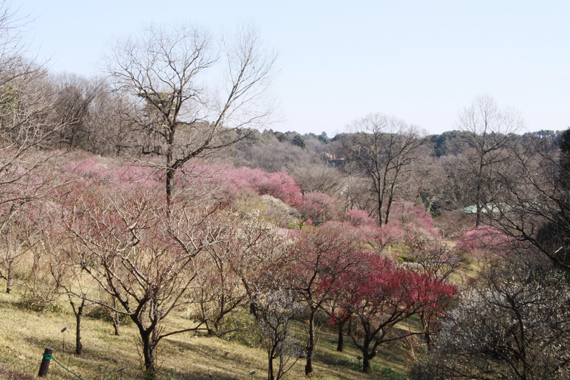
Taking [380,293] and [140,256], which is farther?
[380,293]

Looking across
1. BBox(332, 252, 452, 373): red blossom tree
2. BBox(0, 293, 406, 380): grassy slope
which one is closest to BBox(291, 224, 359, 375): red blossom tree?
BBox(332, 252, 452, 373): red blossom tree

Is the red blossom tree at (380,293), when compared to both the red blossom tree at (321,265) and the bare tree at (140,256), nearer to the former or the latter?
the red blossom tree at (321,265)

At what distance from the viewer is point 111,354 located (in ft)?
23.8

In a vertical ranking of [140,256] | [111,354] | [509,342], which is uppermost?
[140,256]

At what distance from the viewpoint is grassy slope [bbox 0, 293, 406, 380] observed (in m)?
6.09

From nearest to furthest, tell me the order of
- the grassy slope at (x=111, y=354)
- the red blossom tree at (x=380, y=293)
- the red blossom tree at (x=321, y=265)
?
the grassy slope at (x=111, y=354) < the red blossom tree at (x=321, y=265) < the red blossom tree at (x=380, y=293)

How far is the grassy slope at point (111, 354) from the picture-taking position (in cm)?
609

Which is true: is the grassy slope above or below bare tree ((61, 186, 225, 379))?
below

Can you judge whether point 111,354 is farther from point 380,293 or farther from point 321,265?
point 380,293

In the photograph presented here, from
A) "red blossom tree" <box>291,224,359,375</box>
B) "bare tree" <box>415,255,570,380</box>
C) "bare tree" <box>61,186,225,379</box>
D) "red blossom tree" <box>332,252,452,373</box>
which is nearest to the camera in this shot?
"bare tree" <box>61,186,225,379</box>

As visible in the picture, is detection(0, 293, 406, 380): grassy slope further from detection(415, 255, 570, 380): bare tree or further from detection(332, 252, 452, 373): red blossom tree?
detection(415, 255, 570, 380): bare tree

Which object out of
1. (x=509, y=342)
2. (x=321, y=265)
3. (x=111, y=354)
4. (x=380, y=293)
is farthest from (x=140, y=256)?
(x=509, y=342)

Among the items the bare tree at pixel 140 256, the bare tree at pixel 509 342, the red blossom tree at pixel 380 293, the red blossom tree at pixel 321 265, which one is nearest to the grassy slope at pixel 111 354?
the bare tree at pixel 140 256

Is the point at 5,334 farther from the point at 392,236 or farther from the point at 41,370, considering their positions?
the point at 392,236
